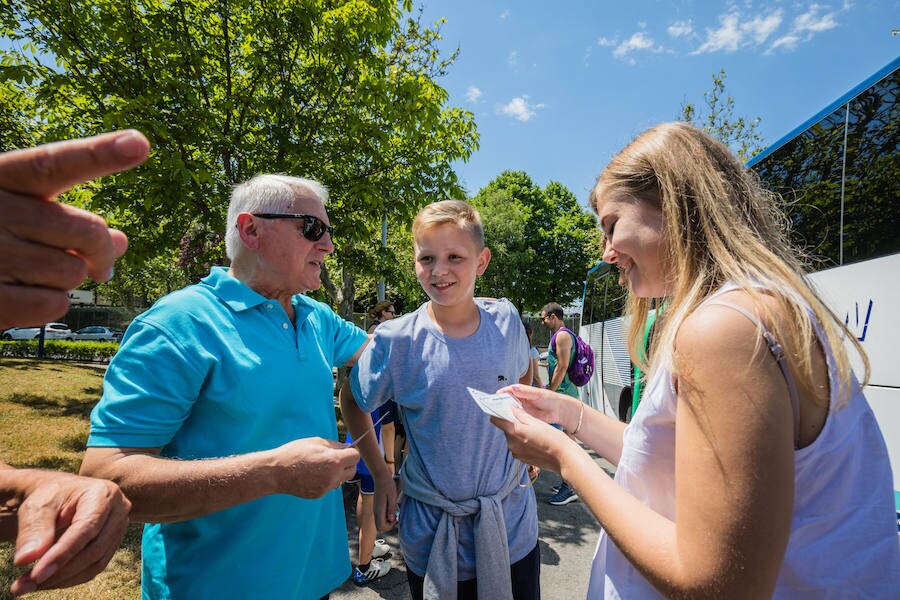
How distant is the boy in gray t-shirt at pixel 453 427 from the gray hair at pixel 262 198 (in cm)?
64

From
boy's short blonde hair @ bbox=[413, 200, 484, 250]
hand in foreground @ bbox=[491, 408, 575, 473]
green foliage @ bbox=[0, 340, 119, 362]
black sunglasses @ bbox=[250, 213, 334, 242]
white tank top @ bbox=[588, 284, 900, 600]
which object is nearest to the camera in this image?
white tank top @ bbox=[588, 284, 900, 600]

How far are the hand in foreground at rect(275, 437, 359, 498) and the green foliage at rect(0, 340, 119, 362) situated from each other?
25.8m

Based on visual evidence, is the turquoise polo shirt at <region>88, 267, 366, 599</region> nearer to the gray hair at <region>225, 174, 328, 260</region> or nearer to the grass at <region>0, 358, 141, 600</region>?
the gray hair at <region>225, 174, 328, 260</region>

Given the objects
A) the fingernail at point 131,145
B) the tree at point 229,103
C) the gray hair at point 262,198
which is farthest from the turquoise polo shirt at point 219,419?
the tree at point 229,103

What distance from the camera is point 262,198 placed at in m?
2.12

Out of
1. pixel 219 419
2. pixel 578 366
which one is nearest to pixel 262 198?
pixel 219 419

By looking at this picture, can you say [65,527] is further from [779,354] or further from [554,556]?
[554,556]

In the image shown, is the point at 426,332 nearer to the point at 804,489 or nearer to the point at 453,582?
the point at 453,582

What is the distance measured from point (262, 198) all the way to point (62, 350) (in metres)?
27.9

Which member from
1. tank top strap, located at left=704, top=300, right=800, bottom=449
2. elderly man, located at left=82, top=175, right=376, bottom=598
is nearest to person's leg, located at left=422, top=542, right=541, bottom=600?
elderly man, located at left=82, top=175, right=376, bottom=598

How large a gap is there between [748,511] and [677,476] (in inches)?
5.3

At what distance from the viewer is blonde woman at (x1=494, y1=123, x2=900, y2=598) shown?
86 centimetres

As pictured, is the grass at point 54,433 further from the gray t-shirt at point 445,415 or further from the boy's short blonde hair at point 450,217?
the boy's short blonde hair at point 450,217

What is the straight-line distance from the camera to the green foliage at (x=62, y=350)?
22.0 metres
